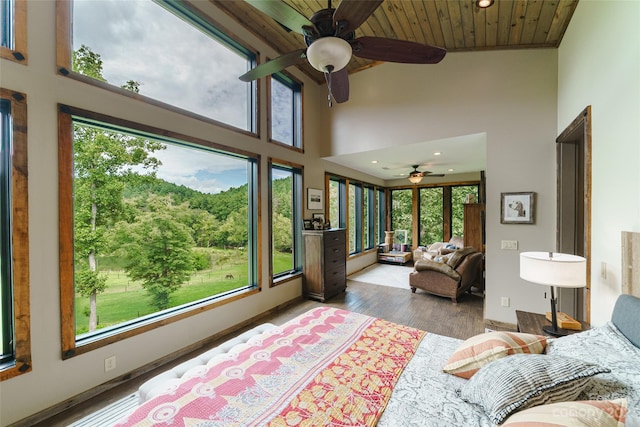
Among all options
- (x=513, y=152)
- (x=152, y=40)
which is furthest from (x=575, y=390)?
(x=152, y=40)

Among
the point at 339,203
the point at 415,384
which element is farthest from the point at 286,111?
the point at 415,384

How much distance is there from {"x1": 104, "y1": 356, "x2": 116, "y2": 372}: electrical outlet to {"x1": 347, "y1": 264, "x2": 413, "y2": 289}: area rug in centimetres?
424

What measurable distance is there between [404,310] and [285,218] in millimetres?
2337

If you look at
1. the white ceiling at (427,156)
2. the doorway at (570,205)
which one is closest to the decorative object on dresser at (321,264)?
the white ceiling at (427,156)

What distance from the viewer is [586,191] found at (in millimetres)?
2109

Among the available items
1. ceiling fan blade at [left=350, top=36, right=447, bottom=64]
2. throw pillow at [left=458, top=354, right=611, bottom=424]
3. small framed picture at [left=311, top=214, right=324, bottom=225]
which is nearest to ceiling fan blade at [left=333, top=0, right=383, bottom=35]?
ceiling fan blade at [left=350, top=36, right=447, bottom=64]

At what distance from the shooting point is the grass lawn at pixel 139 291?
223 cm

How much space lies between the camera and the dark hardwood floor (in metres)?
3.14

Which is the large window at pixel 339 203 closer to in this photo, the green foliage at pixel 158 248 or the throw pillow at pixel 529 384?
the green foliage at pixel 158 248

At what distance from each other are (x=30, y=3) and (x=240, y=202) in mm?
2347

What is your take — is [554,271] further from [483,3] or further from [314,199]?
[314,199]

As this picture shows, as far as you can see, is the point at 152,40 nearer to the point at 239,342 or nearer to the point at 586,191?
the point at 239,342

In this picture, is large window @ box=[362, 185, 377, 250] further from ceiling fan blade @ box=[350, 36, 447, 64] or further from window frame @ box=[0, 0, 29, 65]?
window frame @ box=[0, 0, 29, 65]

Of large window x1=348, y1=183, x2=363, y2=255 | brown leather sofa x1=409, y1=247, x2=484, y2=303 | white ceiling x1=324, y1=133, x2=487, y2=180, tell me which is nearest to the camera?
white ceiling x1=324, y1=133, x2=487, y2=180
